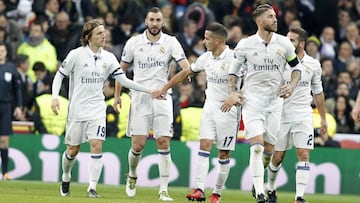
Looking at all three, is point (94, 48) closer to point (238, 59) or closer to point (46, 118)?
point (238, 59)

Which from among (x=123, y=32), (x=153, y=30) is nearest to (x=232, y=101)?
(x=153, y=30)

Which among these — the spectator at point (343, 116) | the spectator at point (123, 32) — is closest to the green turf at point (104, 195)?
the spectator at point (343, 116)

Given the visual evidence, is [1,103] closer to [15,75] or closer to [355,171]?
[15,75]

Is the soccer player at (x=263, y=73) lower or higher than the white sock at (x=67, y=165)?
higher

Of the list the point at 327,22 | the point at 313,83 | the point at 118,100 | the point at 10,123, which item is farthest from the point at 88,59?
the point at 327,22

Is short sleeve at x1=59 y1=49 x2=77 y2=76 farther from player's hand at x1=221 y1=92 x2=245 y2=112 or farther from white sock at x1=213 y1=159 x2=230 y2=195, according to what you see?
player's hand at x1=221 y1=92 x2=245 y2=112

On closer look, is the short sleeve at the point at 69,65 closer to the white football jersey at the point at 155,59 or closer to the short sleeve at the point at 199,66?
the white football jersey at the point at 155,59

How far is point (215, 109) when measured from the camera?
66.7 feet

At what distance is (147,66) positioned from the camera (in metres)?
20.8

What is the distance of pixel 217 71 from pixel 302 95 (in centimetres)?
139

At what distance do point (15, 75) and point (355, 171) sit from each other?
6.73m

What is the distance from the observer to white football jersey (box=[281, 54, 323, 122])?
67.3ft

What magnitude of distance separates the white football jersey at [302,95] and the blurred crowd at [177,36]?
5972 mm

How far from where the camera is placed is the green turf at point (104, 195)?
1873 cm
